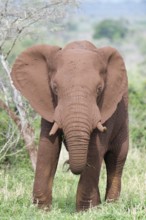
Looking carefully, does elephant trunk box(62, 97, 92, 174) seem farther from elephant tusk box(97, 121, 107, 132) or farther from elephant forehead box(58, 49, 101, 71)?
elephant forehead box(58, 49, 101, 71)

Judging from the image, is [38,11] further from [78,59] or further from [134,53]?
[134,53]

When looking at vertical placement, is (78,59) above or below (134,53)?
below

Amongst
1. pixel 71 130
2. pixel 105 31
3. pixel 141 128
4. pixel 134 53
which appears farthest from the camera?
pixel 105 31

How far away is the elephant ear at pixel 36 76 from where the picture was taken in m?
8.16

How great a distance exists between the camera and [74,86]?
7.56 metres

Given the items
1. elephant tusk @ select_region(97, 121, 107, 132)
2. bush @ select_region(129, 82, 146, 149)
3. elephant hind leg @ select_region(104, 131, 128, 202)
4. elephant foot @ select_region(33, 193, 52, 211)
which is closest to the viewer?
elephant tusk @ select_region(97, 121, 107, 132)

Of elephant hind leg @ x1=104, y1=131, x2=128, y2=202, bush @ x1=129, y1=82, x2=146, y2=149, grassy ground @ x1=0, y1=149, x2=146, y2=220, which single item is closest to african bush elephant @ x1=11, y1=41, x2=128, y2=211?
grassy ground @ x1=0, y1=149, x2=146, y2=220

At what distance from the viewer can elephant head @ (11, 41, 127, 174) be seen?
7391 millimetres

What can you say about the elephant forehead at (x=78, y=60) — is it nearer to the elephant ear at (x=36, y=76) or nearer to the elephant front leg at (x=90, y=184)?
the elephant ear at (x=36, y=76)

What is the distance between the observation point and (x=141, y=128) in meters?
14.9

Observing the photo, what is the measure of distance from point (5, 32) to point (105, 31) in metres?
69.1

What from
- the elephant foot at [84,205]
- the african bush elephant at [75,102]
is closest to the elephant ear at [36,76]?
the african bush elephant at [75,102]

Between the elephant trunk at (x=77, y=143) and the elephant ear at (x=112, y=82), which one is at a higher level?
the elephant ear at (x=112, y=82)

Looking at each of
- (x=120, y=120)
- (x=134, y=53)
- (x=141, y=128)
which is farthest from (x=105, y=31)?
(x=120, y=120)
